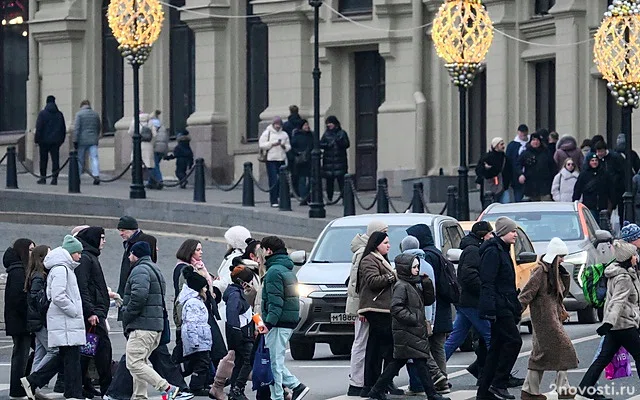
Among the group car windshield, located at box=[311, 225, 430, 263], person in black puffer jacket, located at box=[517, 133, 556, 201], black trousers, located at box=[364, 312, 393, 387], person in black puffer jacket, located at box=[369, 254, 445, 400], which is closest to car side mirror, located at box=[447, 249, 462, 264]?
car windshield, located at box=[311, 225, 430, 263]

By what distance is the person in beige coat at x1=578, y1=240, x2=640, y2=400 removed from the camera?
16.0 meters

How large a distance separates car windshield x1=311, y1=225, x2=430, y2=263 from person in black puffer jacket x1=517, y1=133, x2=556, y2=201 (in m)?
11.3

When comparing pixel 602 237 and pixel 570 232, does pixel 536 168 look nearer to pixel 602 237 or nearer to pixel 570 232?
pixel 570 232

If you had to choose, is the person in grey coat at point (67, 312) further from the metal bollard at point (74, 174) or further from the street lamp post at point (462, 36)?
the metal bollard at point (74, 174)

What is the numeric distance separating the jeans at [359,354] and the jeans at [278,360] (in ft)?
2.72

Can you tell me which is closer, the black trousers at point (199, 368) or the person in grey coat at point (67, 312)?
the person in grey coat at point (67, 312)

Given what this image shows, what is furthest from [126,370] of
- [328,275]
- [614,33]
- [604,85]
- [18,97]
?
[18,97]

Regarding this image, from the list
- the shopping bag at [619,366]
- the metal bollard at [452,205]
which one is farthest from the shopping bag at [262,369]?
the metal bollard at [452,205]

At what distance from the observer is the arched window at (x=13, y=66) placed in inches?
1930

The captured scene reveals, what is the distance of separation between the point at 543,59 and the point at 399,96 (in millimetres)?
3991

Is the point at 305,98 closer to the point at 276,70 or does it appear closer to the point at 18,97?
the point at 276,70

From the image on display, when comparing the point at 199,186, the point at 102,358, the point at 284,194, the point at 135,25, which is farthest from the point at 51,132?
the point at 102,358

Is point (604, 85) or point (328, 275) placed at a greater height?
point (604, 85)

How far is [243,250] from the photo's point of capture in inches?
714
